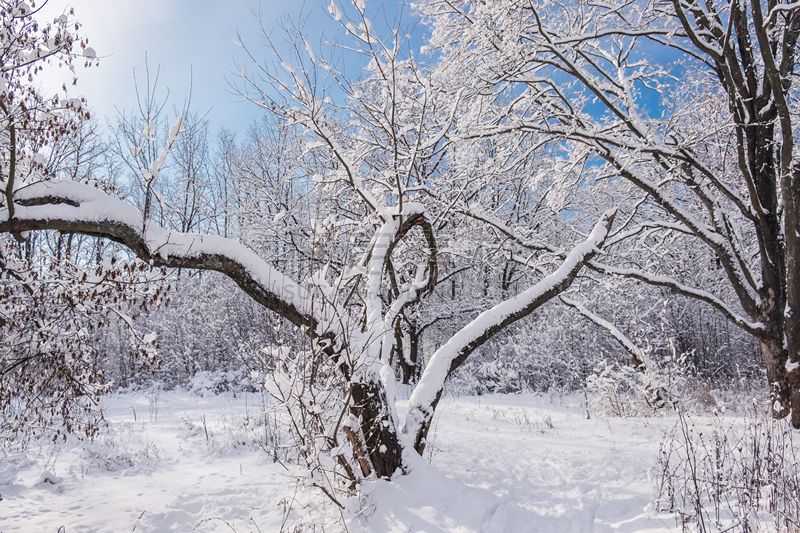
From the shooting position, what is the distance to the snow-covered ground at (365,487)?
303cm

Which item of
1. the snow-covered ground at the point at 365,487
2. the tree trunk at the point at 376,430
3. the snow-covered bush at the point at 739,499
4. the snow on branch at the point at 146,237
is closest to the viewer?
the snow-covered bush at the point at 739,499

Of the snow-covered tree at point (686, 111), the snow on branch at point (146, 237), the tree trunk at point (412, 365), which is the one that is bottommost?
the tree trunk at point (412, 365)

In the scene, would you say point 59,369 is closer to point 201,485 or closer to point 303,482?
point 201,485

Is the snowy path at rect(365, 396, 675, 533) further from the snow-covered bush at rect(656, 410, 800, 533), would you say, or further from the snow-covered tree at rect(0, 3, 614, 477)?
the snow-covered tree at rect(0, 3, 614, 477)

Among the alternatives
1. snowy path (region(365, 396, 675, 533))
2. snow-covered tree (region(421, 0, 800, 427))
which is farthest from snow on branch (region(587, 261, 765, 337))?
snowy path (region(365, 396, 675, 533))

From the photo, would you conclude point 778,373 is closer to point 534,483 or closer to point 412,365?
point 534,483

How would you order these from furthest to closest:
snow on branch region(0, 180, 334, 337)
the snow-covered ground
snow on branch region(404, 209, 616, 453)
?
snow on branch region(404, 209, 616, 453)
the snow-covered ground
snow on branch region(0, 180, 334, 337)

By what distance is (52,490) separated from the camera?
404 cm

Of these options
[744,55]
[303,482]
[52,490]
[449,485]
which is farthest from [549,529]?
[744,55]

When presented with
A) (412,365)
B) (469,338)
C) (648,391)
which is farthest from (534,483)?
(412,365)

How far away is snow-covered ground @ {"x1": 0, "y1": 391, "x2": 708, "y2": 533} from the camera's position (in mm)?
3031

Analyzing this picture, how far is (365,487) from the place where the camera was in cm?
321

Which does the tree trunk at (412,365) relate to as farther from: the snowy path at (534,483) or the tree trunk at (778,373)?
the tree trunk at (778,373)

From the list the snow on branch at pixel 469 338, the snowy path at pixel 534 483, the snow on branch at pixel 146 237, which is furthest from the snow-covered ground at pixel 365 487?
the snow on branch at pixel 146 237
